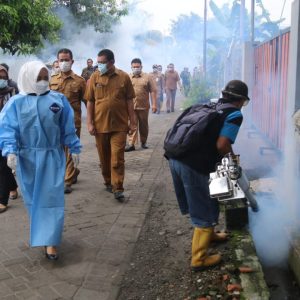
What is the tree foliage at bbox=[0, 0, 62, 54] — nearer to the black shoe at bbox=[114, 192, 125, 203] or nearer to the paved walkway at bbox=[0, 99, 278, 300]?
the paved walkway at bbox=[0, 99, 278, 300]

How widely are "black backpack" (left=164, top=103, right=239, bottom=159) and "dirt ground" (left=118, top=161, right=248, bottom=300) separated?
3.34 ft

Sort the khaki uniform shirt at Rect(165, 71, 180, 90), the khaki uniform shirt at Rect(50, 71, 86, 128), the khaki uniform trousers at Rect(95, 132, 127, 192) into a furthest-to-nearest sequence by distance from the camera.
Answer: the khaki uniform shirt at Rect(165, 71, 180, 90) → the khaki uniform shirt at Rect(50, 71, 86, 128) → the khaki uniform trousers at Rect(95, 132, 127, 192)

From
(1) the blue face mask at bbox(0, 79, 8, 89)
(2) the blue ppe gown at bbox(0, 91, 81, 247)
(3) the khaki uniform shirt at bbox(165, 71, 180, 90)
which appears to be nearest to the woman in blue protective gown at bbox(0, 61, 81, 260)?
(2) the blue ppe gown at bbox(0, 91, 81, 247)

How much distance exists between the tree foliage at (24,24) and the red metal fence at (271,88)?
15.2ft

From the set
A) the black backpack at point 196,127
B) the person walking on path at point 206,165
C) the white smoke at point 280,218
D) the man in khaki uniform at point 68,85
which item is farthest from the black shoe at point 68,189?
the black backpack at point 196,127

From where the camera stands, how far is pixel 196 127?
3.49 meters

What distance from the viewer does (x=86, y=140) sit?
36.7 feet

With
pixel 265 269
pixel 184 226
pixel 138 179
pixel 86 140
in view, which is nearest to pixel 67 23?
pixel 86 140

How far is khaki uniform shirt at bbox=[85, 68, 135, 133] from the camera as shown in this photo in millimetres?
5848

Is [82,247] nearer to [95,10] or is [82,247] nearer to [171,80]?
[171,80]

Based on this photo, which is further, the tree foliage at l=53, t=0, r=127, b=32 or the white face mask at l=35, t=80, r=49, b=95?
the tree foliage at l=53, t=0, r=127, b=32

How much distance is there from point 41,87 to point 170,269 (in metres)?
1.97

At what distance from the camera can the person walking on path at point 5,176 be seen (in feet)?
18.5

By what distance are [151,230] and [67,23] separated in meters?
14.2
